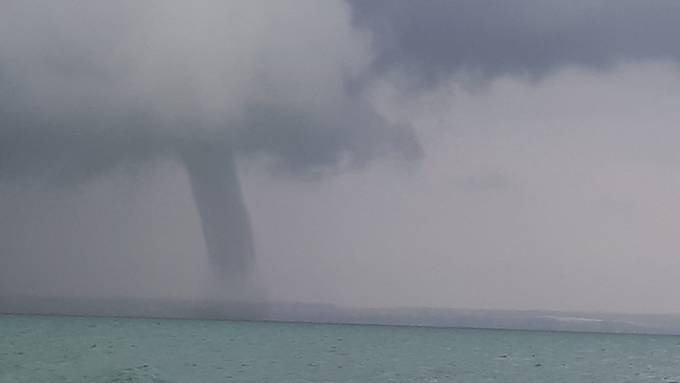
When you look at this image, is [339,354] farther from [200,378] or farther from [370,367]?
[200,378]

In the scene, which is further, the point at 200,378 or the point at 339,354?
the point at 339,354

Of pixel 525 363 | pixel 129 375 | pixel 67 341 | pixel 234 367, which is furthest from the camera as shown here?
pixel 67 341

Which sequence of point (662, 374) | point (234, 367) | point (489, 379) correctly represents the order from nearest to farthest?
point (489, 379), point (234, 367), point (662, 374)

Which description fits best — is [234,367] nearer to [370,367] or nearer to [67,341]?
[370,367]

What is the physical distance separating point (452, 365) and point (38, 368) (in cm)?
4037

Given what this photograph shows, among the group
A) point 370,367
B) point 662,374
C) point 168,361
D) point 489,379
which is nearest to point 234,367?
point 168,361

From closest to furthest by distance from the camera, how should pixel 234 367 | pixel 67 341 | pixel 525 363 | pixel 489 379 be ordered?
pixel 489 379, pixel 234 367, pixel 525 363, pixel 67 341

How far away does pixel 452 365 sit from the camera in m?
80.5

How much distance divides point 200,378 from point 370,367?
1978cm

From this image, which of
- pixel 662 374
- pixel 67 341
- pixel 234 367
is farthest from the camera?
pixel 67 341

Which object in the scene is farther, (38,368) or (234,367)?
(234,367)

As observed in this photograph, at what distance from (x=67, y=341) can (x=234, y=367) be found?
4048 centimetres

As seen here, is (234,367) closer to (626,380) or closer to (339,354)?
(339,354)

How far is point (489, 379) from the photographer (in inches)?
2598
